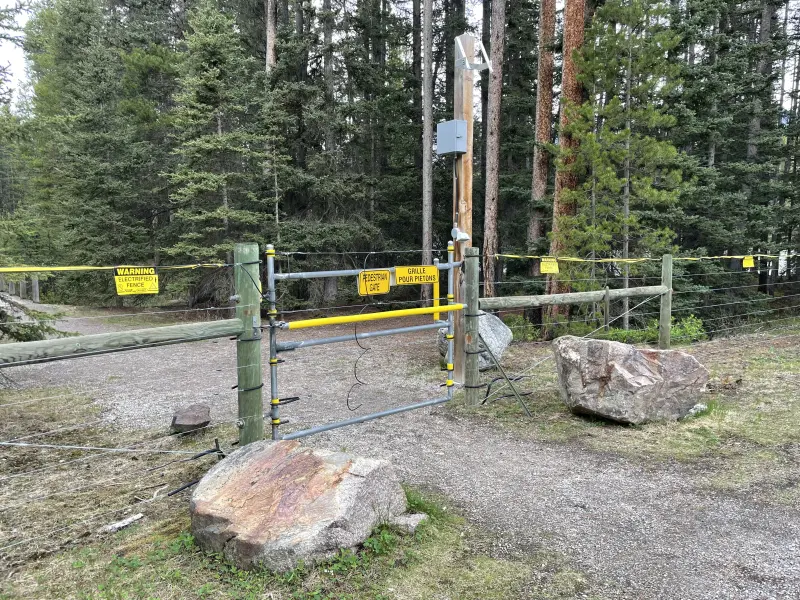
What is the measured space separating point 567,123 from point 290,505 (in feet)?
28.7

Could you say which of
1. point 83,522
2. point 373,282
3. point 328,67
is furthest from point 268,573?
point 328,67

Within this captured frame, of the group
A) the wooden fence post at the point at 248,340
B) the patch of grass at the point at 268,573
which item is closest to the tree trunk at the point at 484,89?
the wooden fence post at the point at 248,340

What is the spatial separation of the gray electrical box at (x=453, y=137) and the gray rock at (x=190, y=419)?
3737mm

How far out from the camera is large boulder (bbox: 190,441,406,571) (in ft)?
7.88

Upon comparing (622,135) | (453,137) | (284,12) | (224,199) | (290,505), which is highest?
(284,12)

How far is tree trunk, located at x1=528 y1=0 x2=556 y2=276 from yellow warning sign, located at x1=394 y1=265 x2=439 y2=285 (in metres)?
7.29

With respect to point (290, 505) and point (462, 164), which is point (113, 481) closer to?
point (290, 505)

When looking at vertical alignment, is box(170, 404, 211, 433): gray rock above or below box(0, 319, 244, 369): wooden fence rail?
below

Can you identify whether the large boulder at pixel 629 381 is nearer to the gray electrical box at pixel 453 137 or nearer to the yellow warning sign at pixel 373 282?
the yellow warning sign at pixel 373 282

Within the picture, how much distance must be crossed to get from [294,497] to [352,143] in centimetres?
1425

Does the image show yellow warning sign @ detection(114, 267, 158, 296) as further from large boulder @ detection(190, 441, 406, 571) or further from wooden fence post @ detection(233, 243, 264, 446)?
large boulder @ detection(190, 441, 406, 571)

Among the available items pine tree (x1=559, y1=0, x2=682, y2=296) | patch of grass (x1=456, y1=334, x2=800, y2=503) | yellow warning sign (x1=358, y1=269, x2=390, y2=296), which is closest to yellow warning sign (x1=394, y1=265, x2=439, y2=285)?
yellow warning sign (x1=358, y1=269, x2=390, y2=296)

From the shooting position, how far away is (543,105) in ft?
38.4

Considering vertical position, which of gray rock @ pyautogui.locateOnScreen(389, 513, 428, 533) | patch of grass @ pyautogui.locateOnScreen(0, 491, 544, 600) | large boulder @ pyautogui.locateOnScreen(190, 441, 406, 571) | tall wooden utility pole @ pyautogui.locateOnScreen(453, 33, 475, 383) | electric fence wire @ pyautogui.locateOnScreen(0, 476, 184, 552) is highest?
tall wooden utility pole @ pyautogui.locateOnScreen(453, 33, 475, 383)
